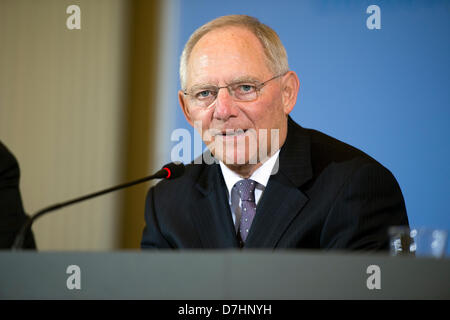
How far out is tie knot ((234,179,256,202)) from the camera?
224 cm

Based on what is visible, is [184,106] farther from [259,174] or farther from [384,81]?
[384,81]

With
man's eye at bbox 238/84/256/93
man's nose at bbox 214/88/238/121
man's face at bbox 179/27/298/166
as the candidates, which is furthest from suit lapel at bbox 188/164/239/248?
man's eye at bbox 238/84/256/93

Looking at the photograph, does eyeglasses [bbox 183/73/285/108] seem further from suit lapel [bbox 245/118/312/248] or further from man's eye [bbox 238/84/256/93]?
suit lapel [bbox 245/118/312/248]

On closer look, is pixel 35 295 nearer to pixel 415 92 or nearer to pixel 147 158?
pixel 147 158

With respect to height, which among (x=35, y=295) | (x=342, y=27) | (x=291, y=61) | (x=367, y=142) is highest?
(x=342, y=27)

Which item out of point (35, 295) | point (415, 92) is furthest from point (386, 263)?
point (415, 92)

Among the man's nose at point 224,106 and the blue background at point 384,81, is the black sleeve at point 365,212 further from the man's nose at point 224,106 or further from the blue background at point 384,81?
the man's nose at point 224,106

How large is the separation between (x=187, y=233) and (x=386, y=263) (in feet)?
4.01

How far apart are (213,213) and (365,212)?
621mm

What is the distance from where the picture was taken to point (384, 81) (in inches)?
94.0

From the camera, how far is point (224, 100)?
2.31 m

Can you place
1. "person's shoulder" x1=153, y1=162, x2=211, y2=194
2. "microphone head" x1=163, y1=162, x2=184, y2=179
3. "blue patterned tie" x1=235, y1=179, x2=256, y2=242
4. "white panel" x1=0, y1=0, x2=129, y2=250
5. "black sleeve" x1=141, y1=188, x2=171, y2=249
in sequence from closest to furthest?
"microphone head" x1=163, y1=162, x2=184, y2=179 → "blue patterned tie" x1=235, y1=179, x2=256, y2=242 → "black sleeve" x1=141, y1=188, x2=171, y2=249 → "person's shoulder" x1=153, y1=162, x2=211, y2=194 → "white panel" x1=0, y1=0, x2=129, y2=250

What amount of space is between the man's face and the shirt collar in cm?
3

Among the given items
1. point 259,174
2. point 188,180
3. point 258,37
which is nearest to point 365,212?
point 259,174
